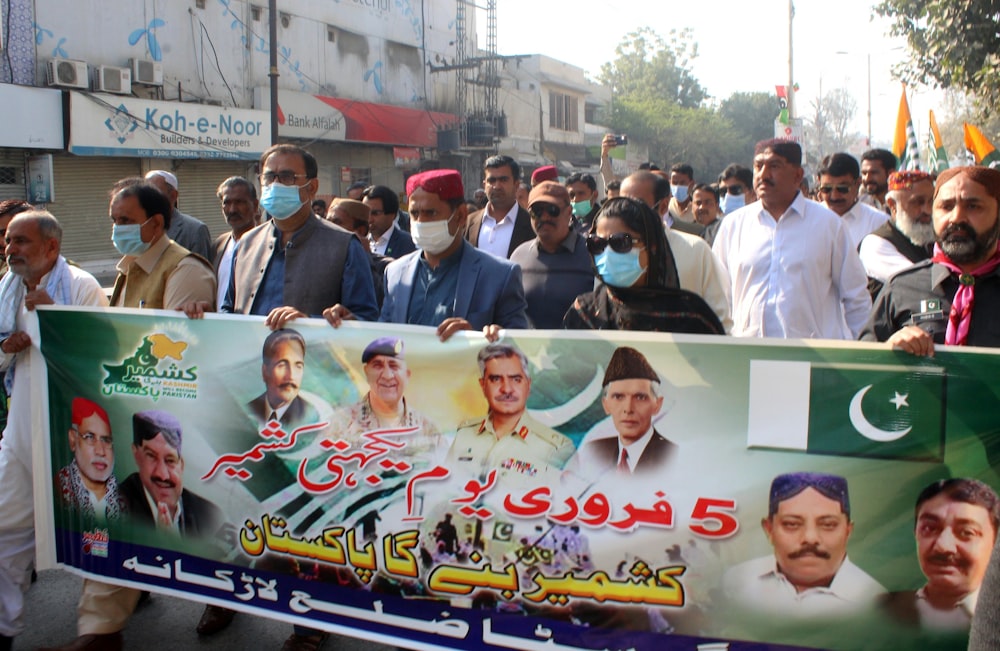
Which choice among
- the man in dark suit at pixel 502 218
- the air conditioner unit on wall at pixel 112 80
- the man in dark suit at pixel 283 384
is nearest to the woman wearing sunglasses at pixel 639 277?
the man in dark suit at pixel 283 384

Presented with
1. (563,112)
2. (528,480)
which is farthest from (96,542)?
(563,112)

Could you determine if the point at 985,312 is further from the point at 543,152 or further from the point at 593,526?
the point at 543,152

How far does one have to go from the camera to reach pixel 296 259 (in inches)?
156

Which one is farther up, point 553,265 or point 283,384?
point 553,265

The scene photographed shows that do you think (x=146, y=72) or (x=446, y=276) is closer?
(x=446, y=276)

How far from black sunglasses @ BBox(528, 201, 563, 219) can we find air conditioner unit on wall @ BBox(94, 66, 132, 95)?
637 inches

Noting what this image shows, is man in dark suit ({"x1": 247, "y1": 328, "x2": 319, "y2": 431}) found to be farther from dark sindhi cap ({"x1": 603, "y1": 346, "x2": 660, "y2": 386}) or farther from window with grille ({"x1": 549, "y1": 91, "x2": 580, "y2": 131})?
window with grille ({"x1": 549, "y1": 91, "x2": 580, "y2": 131})

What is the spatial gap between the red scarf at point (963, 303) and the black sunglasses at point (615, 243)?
1040 mm

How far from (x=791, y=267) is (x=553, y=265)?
Answer: 1134 millimetres

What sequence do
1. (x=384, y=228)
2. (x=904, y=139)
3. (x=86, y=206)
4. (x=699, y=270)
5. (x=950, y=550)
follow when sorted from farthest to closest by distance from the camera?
(x=86, y=206)
(x=904, y=139)
(x=384, y=228)
(x=699, y=270)
(x=950, y=550)

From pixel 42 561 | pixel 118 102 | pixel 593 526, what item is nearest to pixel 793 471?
pixel 593 526

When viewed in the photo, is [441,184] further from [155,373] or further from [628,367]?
[155,373]

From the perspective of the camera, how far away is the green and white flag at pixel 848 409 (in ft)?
A: 8.23

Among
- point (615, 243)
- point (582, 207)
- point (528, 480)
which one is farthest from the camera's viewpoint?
point (582, 207)
